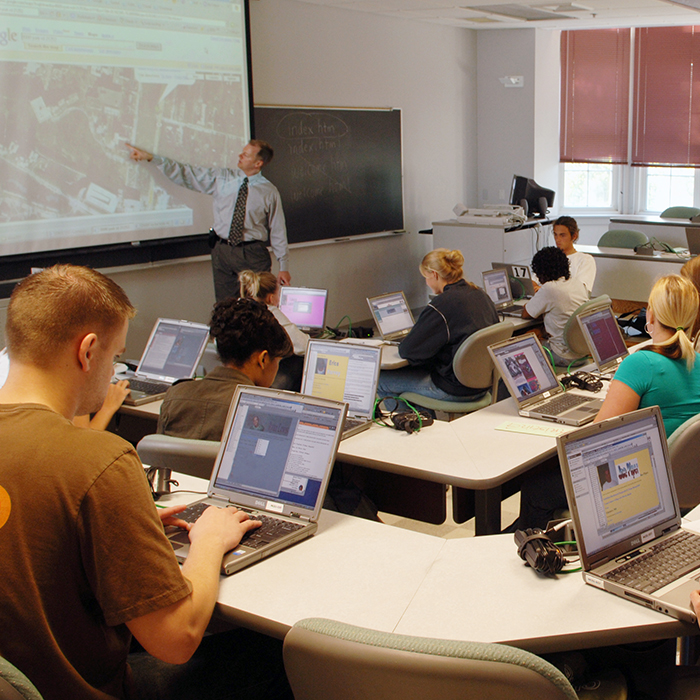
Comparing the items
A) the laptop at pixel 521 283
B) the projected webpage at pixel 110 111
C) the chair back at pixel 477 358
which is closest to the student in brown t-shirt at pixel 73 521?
the chair back at pixel 477 358

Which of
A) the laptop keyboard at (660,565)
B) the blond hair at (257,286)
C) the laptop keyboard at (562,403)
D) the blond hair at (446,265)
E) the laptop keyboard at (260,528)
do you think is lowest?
the laptop keyboard at (660,565)

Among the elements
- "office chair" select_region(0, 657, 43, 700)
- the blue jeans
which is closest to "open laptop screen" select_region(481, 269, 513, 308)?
the blue jeans

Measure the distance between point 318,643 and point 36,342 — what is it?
0.73 m

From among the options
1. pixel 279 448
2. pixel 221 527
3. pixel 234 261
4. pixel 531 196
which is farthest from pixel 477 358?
pixel 531 196

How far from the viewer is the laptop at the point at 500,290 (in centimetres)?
570

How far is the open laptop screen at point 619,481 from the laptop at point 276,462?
619mm

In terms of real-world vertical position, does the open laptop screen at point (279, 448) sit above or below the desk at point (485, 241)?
below

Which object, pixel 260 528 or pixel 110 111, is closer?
pixel 260 528

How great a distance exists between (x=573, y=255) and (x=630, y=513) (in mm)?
4256

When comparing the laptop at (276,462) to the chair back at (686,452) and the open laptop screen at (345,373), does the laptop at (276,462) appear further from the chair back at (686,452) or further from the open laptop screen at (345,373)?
the chair back at (686,452)

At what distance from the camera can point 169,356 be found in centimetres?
393

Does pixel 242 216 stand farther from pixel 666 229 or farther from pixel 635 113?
pixel 635 113

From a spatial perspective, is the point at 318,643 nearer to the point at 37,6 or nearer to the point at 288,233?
the point at 37,6

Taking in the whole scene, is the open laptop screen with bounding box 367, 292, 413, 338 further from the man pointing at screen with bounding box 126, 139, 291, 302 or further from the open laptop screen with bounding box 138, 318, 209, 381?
the open laptop screen with bounding box 138, 318, 209, 381
